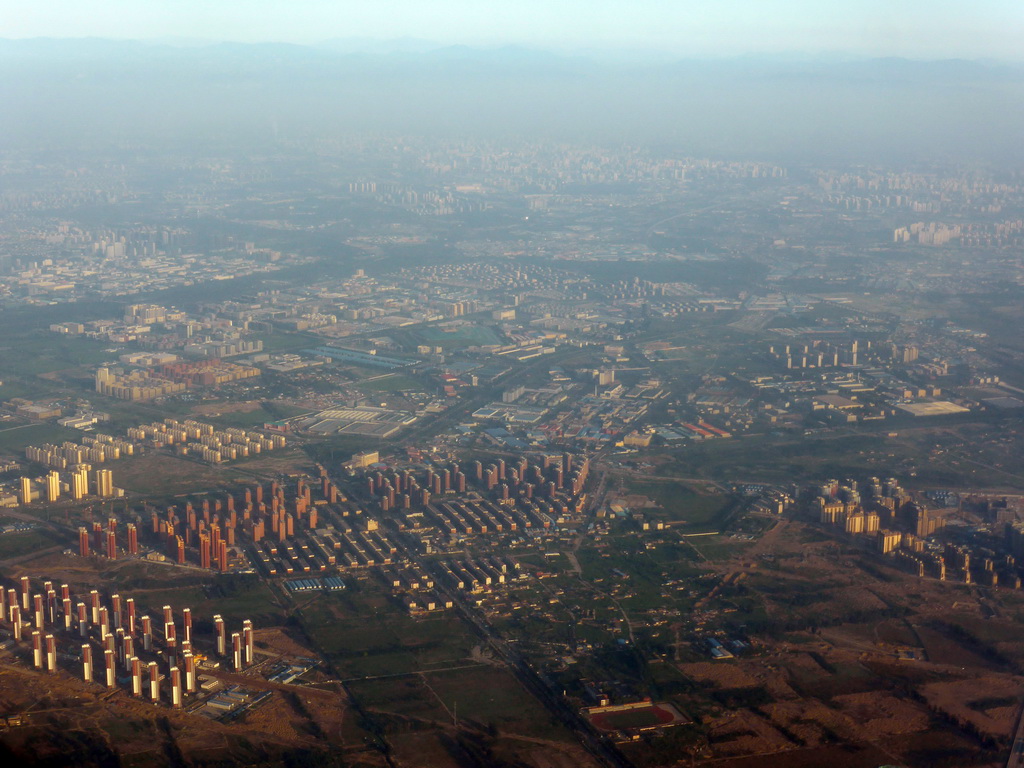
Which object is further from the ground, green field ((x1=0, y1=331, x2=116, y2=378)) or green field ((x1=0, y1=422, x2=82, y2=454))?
green field ((x1=0, y1=422, x2=82, y2=454))

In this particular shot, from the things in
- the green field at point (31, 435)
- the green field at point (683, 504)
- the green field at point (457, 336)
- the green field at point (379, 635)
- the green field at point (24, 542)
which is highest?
the green field at point (379, 635)

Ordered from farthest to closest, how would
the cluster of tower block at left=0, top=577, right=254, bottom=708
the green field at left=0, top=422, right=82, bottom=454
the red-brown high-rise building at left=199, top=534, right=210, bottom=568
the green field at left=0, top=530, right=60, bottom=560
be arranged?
the green field at left=0, top=422, right=82, bottom=454 → the green field at left=0, top=530, right=60, bottom=560 → the red-brown high-rise building at left=199, top=534, right=210, bottom=568 → the cluster of tower block at left=0, top=577, right=254, bottom=708

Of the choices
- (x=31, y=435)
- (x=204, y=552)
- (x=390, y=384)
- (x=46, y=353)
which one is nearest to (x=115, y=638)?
(x=204, y=552)

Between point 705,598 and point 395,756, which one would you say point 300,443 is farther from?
point 395,756

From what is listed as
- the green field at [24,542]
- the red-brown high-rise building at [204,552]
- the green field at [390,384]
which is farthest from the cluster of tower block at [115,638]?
the green field at [390,384]

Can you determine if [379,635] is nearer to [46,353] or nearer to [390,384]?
[390,384]

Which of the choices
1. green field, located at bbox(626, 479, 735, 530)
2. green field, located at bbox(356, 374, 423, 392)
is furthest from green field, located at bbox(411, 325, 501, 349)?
green field, located at bbox(626, 479, 735, 530)

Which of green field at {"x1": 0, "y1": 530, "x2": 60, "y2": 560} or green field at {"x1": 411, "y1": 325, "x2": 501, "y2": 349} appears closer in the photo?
green field at {"x1": 0, "y1": 530, "x2": 60, "y2": 560}

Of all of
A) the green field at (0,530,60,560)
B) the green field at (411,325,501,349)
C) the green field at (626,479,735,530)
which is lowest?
the green field at (411,325,501,349)

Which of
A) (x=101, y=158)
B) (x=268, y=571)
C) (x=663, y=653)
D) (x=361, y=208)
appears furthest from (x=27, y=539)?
(x=101, y=158)

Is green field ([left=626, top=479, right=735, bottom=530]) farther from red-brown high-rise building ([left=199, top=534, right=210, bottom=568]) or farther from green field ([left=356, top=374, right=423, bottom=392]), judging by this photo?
green field ([left=356, top=374, right=423, bottom=392])

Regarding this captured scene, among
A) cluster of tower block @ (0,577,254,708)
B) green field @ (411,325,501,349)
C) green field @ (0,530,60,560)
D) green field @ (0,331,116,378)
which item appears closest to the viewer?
cluster of tower block @ (0,577,254,708)

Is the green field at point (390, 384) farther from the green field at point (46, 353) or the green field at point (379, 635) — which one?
the green field at point (379, 635)
